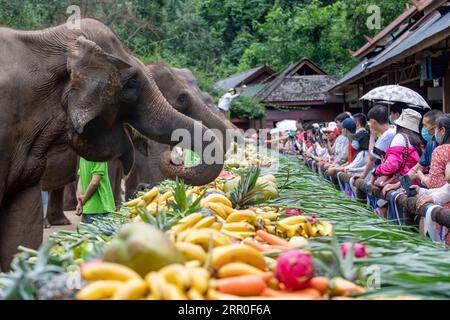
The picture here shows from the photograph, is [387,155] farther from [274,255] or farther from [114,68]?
[274,255]

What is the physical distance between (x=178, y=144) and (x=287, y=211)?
168 centimetres

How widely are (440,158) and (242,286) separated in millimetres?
4731

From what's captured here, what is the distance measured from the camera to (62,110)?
249 inches

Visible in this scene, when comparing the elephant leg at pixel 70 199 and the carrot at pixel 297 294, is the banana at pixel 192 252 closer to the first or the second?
the carrot at pixel 297 294

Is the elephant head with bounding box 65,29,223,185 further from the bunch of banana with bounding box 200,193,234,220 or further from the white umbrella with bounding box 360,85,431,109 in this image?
the white umbrella with bounding box 360,85,431,109

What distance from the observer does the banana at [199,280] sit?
2.65 meters

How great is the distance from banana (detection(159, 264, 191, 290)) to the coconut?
73 mm

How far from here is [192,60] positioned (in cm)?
3797

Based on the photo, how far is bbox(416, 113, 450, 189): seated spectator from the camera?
7.02 meters

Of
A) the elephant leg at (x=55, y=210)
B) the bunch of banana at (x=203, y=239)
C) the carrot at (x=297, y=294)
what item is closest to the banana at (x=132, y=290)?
the carrot at (x=297, y=294)

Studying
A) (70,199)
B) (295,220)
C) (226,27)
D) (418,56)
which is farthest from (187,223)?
(226,27)

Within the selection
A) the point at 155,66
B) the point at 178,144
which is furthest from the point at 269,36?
the point at 178,144

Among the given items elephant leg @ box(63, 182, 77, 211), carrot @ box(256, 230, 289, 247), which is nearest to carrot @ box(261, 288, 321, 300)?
carrot @ box(256, 230, 289, 247)

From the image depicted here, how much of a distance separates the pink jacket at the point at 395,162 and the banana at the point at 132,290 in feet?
19.4
